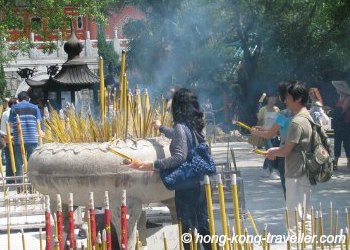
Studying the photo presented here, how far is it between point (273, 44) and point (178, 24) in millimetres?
3382

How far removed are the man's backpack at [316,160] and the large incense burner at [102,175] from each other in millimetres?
1057

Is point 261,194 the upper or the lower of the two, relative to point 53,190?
lower

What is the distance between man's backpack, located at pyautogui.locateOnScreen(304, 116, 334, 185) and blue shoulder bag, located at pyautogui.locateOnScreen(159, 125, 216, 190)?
0.95m

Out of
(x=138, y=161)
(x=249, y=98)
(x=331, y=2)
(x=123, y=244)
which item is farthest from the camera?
(x=249, y=98)

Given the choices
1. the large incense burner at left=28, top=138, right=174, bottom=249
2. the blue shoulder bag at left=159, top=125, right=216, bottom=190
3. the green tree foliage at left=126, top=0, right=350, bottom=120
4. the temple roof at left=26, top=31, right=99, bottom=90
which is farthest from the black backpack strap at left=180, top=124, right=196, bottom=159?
the green tree foliage at left=126, top=0, right=350, bottom=120

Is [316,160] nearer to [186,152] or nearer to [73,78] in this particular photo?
[186,152]

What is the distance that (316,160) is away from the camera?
6.70m

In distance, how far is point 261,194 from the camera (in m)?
11.5

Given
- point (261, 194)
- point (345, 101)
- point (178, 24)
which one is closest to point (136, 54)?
point (178, 24)

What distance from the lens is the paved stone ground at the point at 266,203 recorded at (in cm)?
705

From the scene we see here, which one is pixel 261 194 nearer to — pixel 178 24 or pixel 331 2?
pixel 331 2

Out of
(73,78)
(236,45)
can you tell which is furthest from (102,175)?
(236,45)

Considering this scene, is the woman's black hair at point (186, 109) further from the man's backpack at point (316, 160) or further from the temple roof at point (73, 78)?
the temple roof at point (73, 78)

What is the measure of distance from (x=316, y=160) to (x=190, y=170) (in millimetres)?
1136
